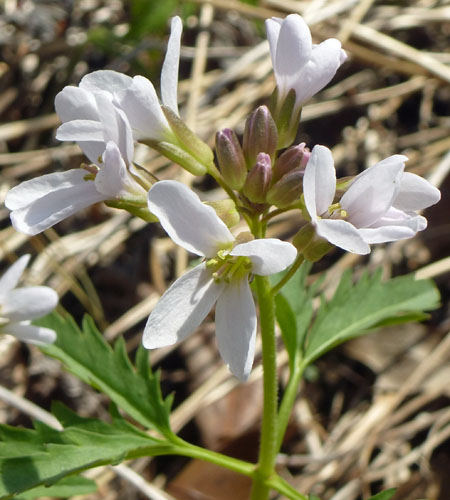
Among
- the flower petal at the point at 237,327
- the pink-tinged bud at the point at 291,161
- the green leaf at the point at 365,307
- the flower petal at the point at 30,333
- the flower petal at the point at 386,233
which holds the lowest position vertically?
the green leaf at the point at 365,307

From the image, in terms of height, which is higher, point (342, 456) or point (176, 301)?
point (176, 301)

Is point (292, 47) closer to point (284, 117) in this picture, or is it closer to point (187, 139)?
point (284, 117)

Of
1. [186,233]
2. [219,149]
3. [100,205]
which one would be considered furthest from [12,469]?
[100,205]

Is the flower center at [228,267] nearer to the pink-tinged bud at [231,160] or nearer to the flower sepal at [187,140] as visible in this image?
the pink-tinged bud at [231,160]

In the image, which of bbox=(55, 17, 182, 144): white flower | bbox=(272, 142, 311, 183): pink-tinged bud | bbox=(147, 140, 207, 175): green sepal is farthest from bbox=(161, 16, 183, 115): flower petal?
bbox=(272, 142, 311, 183): pink-tinged bud

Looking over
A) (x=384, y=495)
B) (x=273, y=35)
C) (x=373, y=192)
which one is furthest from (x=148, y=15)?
(x=384, y=495)

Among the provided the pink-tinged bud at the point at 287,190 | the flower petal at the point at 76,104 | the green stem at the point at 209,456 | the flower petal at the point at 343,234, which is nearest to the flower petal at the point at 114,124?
the flower petal at the point at 76,104

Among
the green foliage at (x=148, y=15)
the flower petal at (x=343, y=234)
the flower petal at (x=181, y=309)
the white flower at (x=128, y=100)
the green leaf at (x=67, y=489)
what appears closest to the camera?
the flower petal at (x=343, y=234)

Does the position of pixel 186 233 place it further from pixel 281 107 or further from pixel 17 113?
pixel 17 113
